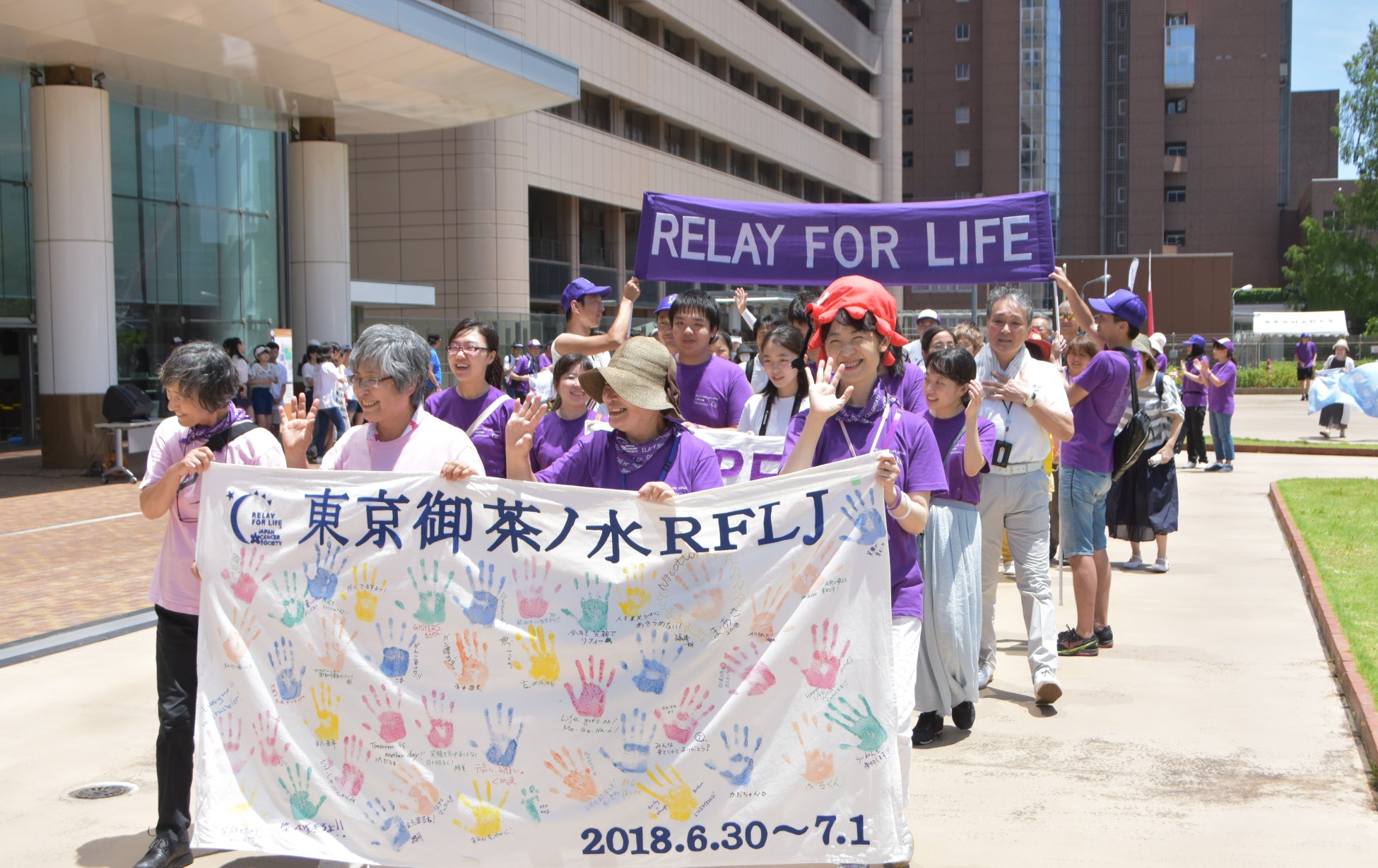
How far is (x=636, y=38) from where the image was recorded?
1634 inches

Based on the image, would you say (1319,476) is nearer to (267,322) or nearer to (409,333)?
(409,333)

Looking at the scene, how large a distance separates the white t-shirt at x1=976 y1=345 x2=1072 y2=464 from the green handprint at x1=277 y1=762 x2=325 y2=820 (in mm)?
3811

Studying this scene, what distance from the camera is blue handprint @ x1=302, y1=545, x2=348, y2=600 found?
14.7 feet

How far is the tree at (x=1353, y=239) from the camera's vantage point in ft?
212

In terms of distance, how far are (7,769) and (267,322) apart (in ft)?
79.5

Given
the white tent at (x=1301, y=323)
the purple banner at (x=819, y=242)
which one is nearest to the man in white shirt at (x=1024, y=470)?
the purple banner at (x=819, y=242)

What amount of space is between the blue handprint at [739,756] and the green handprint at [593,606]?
551 mm

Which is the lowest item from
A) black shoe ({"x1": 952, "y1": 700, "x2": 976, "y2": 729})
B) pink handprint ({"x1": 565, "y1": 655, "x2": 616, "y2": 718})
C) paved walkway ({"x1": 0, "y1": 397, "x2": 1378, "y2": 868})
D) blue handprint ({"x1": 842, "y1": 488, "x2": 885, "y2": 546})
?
paved walkway ({"x1": 0, "y1": 397, "x2": 1378, "y2": 868})

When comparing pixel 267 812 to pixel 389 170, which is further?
pixel 389 170

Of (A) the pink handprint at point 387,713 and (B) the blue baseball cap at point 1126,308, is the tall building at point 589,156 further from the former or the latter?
(A) the pink handprint at point 387,713

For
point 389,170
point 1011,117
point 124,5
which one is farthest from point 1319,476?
point 1011,117

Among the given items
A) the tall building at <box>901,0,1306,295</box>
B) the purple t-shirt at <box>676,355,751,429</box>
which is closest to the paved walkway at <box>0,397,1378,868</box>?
the purple t-shirt at <box>676,355,751,429</box>

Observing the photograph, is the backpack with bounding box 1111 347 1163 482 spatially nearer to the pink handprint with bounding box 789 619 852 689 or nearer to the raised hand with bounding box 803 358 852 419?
the raised hand with bounding box 803 358 852 419

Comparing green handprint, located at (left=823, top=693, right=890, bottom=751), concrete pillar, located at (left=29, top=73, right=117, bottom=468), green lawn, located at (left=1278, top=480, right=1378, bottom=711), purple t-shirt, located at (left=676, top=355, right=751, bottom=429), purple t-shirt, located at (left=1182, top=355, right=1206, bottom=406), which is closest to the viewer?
green handprint, located at (left=823, top=693, right=890, bottom=751)
